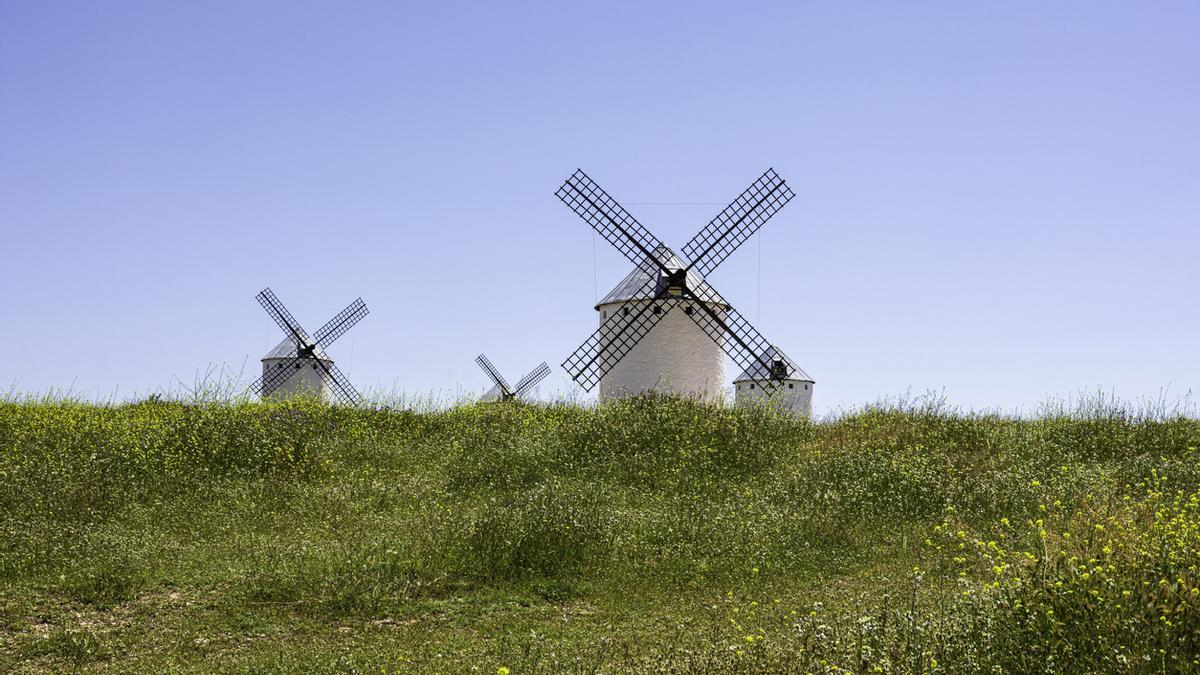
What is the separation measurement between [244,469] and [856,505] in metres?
11.4

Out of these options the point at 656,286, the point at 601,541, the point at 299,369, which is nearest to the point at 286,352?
the point at 299,369

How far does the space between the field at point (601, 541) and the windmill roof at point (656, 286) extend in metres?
5.34

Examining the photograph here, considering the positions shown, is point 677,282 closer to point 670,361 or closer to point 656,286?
point 656,286

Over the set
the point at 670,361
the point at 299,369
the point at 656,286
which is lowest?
the point at 670,361

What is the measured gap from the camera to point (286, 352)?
4584cm

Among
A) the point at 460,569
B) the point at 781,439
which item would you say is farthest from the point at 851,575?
the point at 781,439

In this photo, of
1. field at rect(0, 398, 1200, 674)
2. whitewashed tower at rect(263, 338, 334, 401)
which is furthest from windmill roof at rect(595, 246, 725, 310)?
whitewashed tower at rect(263, 338, 334, 401)

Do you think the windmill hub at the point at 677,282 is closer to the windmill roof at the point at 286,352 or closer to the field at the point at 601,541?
the field at the point at 601,541

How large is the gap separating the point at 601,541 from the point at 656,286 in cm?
1504

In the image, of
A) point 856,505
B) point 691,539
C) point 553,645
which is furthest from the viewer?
point 856,505

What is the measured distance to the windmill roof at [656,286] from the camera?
28344 mm

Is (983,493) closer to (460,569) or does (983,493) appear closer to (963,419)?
(963,419)

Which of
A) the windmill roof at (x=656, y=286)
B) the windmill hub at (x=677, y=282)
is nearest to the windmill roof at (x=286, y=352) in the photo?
the windmill roof at (x=656, y=286)

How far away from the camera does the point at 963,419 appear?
22.2 m
